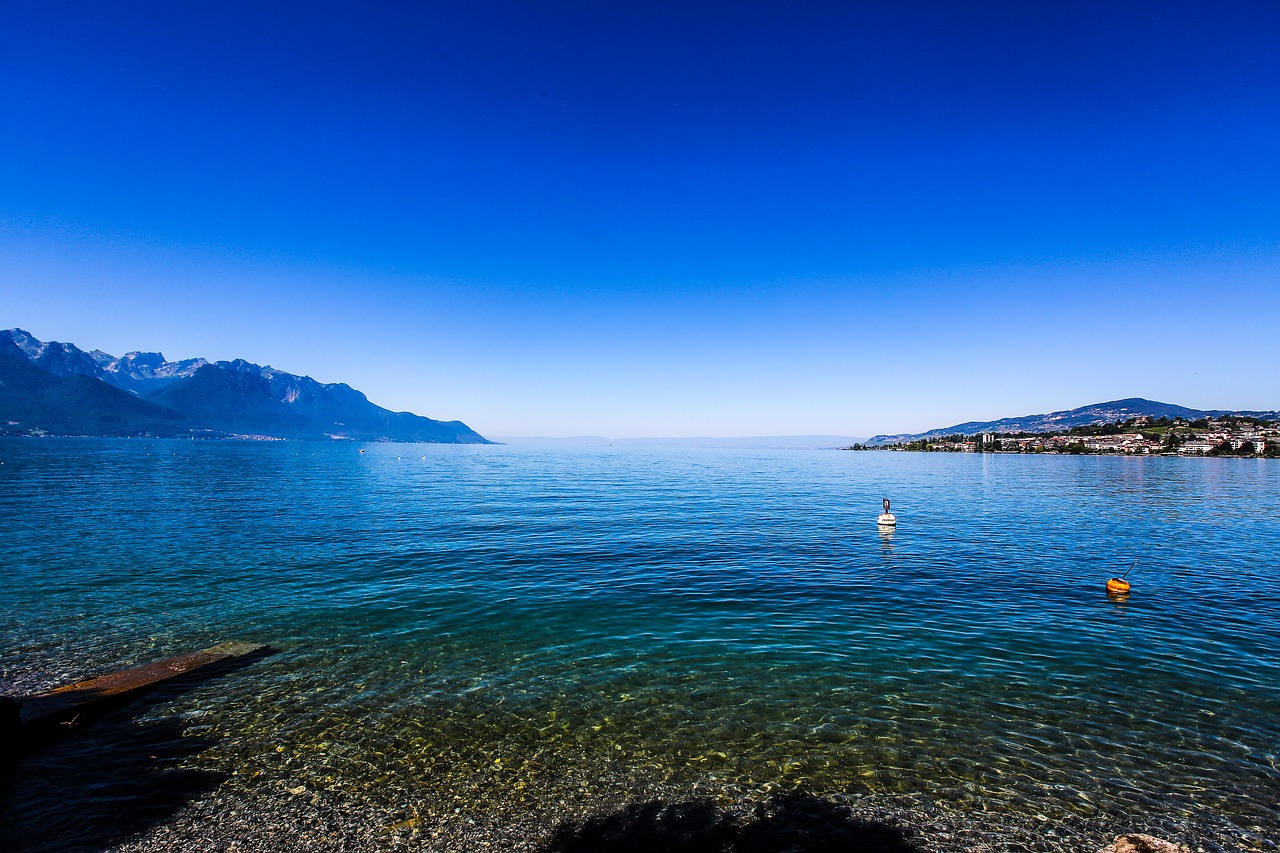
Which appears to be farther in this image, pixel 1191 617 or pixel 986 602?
pixel 986 602

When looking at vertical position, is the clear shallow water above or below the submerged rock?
below

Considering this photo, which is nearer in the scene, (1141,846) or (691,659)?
(1141,846)

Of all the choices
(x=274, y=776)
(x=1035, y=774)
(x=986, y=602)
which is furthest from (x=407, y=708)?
(x=986, y=602)

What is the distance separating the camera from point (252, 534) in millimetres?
41531

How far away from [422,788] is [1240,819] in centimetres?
1675

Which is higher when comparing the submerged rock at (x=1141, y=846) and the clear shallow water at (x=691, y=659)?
the submerged rock at (x=1141, y=846)

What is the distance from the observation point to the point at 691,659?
740 inches

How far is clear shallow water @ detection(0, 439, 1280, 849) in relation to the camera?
12.0 meters

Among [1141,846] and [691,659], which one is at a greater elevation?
[1141,846]

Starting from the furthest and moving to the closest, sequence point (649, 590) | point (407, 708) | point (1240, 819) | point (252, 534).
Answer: point (252, 534), point (649, 590), point (407, 708), point (1240, 819)

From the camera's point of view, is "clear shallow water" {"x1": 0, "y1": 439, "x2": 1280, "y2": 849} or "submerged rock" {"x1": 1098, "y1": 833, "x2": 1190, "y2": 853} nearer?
"submerged rock" {"x1": 1098, "y1": 833, "x2": 1190, "y2": 853}

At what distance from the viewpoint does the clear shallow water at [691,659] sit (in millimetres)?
12008

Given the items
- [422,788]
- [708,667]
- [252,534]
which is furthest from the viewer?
[252,534]

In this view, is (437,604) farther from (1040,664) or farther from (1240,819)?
(1240,819)
